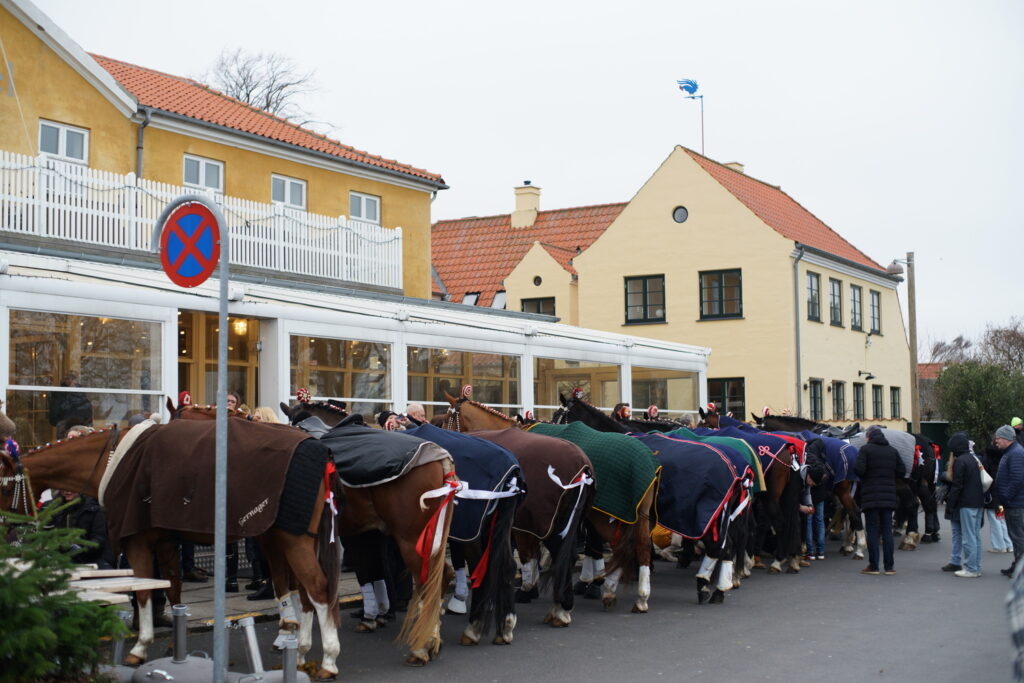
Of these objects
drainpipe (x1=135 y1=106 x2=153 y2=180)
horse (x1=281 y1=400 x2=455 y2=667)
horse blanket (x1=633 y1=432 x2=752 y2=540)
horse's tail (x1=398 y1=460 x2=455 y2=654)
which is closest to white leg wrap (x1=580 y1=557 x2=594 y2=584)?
horse blanket (x1=633 y1=432 x2=752 y2=540)

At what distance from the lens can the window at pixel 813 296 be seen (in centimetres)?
3183

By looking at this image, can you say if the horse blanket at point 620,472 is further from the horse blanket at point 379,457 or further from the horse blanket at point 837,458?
the horse blanket at point 837,458

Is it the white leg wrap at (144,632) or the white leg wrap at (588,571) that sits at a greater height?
the white leg wrap at (144,632)

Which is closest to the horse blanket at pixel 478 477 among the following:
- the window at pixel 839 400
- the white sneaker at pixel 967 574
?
the white sneaker at pixel 967 574

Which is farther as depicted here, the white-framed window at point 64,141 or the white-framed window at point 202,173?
the white-framed window at point 202,173

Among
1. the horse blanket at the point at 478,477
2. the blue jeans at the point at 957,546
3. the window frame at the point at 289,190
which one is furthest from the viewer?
the window frame at the point at 289,190

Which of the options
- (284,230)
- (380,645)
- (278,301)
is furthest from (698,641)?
(284,230)

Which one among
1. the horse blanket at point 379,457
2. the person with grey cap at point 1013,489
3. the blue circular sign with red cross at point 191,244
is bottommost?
the person with grey cap at point 1013,489

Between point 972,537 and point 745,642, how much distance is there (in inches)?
231

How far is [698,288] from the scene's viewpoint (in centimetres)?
3241

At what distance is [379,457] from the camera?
8.44 meters

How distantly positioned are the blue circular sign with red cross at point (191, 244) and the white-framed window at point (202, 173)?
14475mm

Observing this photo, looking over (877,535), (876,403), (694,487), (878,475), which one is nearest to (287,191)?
(878,475)

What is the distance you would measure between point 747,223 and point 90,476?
25.5 m
